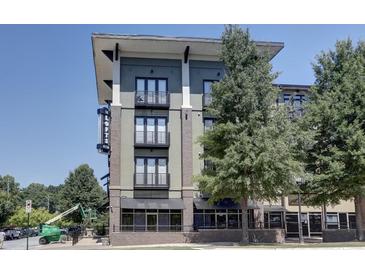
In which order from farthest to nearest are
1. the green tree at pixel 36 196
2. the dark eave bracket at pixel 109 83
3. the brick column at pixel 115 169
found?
the green tree at pixel 36 196 < the dark eave bracket at pixel 109 83 < the brick column at pixel 115 169

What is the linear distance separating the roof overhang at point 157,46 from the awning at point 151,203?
1129cm

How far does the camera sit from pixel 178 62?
35188 millimetres

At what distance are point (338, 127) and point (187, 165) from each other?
37.2 ft

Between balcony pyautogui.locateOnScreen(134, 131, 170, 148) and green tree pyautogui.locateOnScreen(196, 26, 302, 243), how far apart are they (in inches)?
206

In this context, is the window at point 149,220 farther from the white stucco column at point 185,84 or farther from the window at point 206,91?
the window at point 206,91

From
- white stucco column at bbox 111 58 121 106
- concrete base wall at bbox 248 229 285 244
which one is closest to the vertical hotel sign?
white stucco column at bbox 111 58 121 106

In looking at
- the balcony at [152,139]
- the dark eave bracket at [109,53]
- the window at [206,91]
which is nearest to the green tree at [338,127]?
the window at [206,91]

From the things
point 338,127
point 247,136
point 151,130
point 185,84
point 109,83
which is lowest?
point 247,136

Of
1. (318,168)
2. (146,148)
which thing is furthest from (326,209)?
(146,148)

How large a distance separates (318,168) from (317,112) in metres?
3.87

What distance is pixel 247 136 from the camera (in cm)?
2683

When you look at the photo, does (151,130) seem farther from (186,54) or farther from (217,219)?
(217,219)

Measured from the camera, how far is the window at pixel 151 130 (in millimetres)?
33688

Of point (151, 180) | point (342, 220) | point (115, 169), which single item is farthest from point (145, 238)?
point (342, 220)
